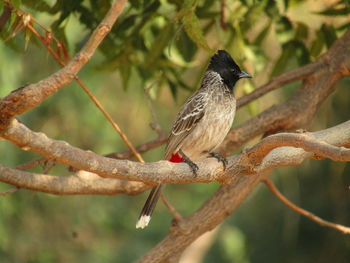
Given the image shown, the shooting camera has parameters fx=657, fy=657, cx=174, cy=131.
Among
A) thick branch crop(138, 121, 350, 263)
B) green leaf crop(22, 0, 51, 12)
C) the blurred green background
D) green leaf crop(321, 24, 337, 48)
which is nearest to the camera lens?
green leaf crop(22, 0, 51, 12)

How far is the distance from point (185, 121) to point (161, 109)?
272 cm

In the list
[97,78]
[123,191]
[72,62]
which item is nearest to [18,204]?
[97,78]

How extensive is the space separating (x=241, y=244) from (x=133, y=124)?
1522mm

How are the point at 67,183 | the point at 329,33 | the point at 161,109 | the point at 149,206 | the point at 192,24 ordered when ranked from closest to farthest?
the point at 192,24, the point at 67,183, the point at 149,206, the point at 329,33, the point at 161,109

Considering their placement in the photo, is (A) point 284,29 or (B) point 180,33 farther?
(A) point 284,29

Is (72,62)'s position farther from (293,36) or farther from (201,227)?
(293,36)

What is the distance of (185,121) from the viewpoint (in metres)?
3.55

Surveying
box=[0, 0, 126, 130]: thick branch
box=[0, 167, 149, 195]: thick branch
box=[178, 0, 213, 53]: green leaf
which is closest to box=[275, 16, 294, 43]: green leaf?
box=[178, 0, 213, 53]: green leaf

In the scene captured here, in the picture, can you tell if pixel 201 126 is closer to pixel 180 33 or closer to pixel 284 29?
pixel 180 33

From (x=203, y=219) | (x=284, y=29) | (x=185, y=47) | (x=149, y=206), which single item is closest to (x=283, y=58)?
(x=284, y=29)

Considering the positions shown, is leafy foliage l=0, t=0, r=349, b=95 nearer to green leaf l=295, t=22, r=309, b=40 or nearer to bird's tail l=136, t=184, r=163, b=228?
green leaf l=295, t=22, r=309, b=40

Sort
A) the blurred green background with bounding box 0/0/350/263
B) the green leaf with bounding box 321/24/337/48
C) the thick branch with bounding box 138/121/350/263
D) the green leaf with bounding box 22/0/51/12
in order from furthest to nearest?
the green leaf with bounding box 321/24/337/48 < the blurred green background with bounding box 0/0/350/263 < the thick branch with bounding box 138/121/350/263 < the green leaf with bounding box 22/0/51/12

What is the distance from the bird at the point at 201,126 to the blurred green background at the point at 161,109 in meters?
0.20

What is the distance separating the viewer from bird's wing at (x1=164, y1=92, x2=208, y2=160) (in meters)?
3.50
